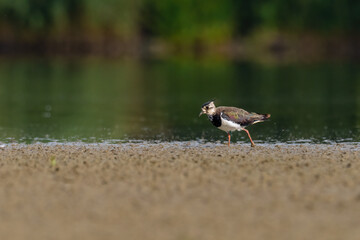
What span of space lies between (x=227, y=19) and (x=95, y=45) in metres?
23.9

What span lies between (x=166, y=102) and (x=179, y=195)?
72.2 feet

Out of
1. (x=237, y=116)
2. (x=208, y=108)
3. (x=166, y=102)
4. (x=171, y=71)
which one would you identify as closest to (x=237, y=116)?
(x=237, y=116)

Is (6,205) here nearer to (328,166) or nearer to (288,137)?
(328,166)

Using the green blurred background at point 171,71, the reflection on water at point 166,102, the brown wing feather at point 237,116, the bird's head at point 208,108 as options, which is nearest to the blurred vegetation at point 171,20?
the green blurred background at point 171,71

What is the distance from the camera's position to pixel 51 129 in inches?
912

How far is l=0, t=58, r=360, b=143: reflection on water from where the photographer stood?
22047 mm

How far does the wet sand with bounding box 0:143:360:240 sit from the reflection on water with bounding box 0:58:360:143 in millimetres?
5202

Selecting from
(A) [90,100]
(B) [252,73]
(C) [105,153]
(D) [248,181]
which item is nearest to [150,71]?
(B) [252,73]

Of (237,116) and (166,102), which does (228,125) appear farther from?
(166,102)

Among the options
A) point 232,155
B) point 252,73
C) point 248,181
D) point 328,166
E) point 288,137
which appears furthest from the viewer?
point 252,73

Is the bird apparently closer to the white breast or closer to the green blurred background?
the white breast

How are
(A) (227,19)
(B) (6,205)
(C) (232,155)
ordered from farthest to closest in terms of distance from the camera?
(A) (227,19) → (C) (232,155) → (B) (6,205)

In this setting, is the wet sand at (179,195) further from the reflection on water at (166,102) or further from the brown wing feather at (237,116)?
the reflection on water at (166,102)

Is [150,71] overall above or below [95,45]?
below
